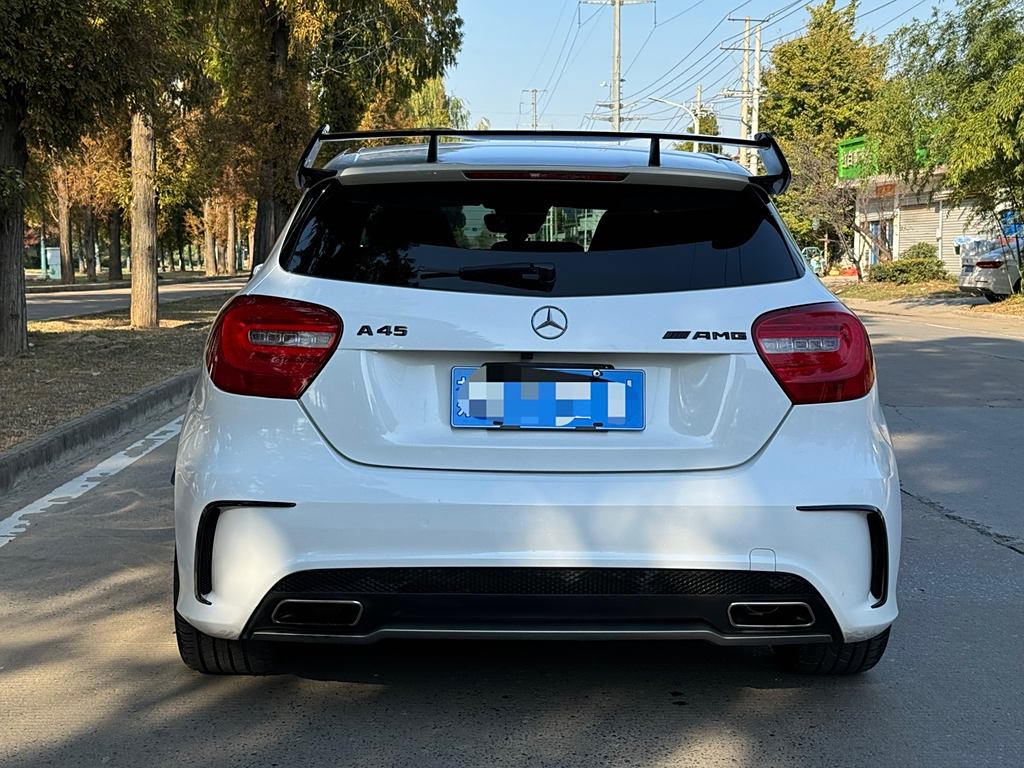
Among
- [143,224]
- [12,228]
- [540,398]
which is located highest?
[143,224]

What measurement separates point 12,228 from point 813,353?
453 inches

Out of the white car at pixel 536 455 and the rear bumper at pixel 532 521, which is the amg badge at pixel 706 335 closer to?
the white car at pixel 536 455

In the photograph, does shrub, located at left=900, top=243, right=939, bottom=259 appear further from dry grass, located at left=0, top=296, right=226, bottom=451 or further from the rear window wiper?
the rear window wiper

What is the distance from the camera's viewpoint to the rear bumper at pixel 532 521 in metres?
2.88

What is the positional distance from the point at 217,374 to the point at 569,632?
3.96 ft

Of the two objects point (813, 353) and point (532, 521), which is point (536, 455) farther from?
point (813, 353)

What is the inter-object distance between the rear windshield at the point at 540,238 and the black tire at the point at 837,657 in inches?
46.6

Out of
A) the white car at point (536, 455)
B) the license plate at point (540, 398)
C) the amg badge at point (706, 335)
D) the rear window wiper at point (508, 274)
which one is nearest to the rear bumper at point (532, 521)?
the white car at point (536, 455)

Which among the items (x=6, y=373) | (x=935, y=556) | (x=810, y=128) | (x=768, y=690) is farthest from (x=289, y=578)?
(x=810, y=128)

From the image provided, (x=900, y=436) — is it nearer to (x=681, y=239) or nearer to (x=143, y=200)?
(x=681, y=239)

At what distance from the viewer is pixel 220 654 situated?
3379 millimetres

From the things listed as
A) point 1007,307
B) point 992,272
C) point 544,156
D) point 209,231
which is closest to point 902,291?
point 992,272

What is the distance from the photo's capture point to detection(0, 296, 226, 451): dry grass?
27.3ft

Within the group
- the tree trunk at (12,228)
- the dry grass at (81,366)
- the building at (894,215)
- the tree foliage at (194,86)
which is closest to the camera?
the dry grass at (81,366)
